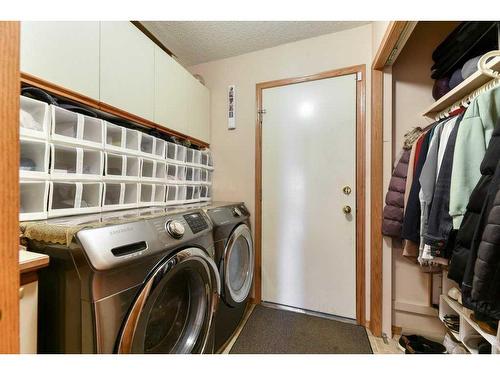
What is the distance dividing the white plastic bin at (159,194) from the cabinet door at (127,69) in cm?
43

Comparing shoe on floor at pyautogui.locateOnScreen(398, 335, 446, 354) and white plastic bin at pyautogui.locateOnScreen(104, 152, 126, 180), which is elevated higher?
white plastic bin at pyautogui.locateOnScreen(104, 152, 126, 180)

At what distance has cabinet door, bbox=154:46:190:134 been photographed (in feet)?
4.49

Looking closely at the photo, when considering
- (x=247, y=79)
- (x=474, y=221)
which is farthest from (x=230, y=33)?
(x=474, y=221)

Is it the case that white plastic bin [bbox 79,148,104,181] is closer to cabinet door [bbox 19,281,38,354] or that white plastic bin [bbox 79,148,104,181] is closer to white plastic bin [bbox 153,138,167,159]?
white plastic bin [bbox 153,138,167,159]

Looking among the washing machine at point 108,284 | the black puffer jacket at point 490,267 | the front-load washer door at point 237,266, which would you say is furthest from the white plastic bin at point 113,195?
the black puffer jacket at point 490,267

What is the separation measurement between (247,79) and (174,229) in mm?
1569

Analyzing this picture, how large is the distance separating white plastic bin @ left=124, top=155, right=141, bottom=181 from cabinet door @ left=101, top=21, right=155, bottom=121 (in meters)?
0.27

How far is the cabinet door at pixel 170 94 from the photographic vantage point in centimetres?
137

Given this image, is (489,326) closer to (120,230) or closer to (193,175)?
(120,230)

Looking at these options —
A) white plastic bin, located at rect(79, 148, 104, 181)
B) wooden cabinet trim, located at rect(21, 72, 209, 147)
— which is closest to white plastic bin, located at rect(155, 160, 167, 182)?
wooden cabinet trim, located at rect(21, 72, 209, 147)

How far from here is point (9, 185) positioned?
0.35m

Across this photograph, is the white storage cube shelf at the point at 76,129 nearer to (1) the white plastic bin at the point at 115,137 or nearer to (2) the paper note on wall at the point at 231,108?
(1) the white plastic bin at the point at 115,137

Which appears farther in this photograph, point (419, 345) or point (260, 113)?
point (260, 113)
